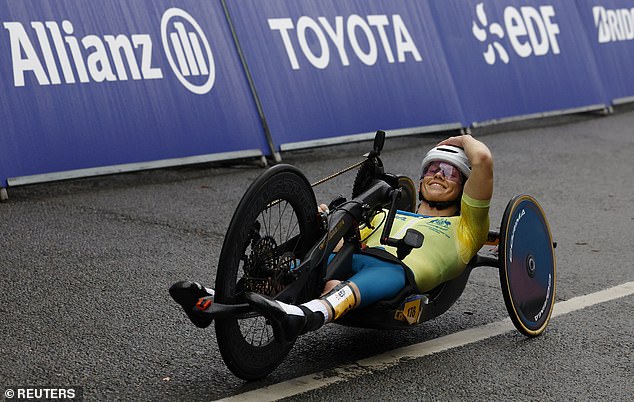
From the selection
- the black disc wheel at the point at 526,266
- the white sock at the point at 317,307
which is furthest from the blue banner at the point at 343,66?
the white sock at the point at 317,307

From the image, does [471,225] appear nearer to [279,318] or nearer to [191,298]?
[279,318]

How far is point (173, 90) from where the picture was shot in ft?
28.4

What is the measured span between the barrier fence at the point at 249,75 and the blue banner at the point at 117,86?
1cm

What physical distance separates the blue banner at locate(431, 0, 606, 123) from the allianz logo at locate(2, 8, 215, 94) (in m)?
3.42

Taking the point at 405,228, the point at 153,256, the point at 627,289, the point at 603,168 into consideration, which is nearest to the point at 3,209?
the point at 153,256

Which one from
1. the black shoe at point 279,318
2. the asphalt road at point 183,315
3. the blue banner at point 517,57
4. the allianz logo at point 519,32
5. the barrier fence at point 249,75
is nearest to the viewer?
the black shoe at point 279,318

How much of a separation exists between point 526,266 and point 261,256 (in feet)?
5.01

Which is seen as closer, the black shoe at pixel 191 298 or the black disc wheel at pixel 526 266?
the black shoe at pixel 191 298

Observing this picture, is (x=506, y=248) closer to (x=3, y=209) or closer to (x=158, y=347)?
(x=158, y=347)

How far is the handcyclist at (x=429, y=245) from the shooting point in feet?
13.2

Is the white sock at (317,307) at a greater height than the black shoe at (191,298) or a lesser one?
lesser

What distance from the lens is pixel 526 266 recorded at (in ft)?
16.6

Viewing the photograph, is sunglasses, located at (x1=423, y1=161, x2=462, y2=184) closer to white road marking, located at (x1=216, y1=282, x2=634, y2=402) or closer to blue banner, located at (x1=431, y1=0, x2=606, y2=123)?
white road marking, located at (x1=216, y1=282, x2=634, y2=402)

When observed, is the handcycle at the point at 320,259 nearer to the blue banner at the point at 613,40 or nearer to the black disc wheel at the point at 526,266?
the black disc wheel at the point at 526,266
